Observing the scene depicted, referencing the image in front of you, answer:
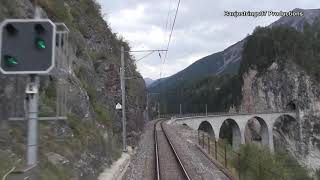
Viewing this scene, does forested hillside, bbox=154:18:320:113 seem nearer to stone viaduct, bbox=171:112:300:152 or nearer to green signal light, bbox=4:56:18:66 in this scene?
stone viaduct, bbox=171:112:300:152

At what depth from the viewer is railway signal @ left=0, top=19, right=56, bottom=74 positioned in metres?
5.19

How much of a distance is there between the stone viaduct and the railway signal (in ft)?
273

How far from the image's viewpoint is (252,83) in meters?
129

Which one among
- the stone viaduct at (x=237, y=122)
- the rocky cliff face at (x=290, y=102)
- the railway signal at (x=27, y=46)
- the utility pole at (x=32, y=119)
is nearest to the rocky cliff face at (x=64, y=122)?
the utility pole at (x=32, y=119)

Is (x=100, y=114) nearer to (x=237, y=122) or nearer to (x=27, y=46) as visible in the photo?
(x=27, y=46)

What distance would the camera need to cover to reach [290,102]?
119625 millimetres

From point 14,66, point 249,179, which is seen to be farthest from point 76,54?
point 14,66

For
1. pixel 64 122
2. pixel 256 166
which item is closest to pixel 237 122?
pixel 256 166

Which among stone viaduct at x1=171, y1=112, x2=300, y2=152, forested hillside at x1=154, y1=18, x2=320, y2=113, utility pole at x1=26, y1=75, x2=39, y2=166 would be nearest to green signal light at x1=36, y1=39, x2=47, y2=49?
utility pole at x1=26, y1=75, x2=39, y2=166

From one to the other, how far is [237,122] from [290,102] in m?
24.8

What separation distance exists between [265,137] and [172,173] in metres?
92.9

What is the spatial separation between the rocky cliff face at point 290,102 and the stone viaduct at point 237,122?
3.03 meters

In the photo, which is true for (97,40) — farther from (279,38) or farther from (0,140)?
(279,38)

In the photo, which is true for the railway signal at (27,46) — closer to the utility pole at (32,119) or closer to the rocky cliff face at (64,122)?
the utility pole at (32,119)
